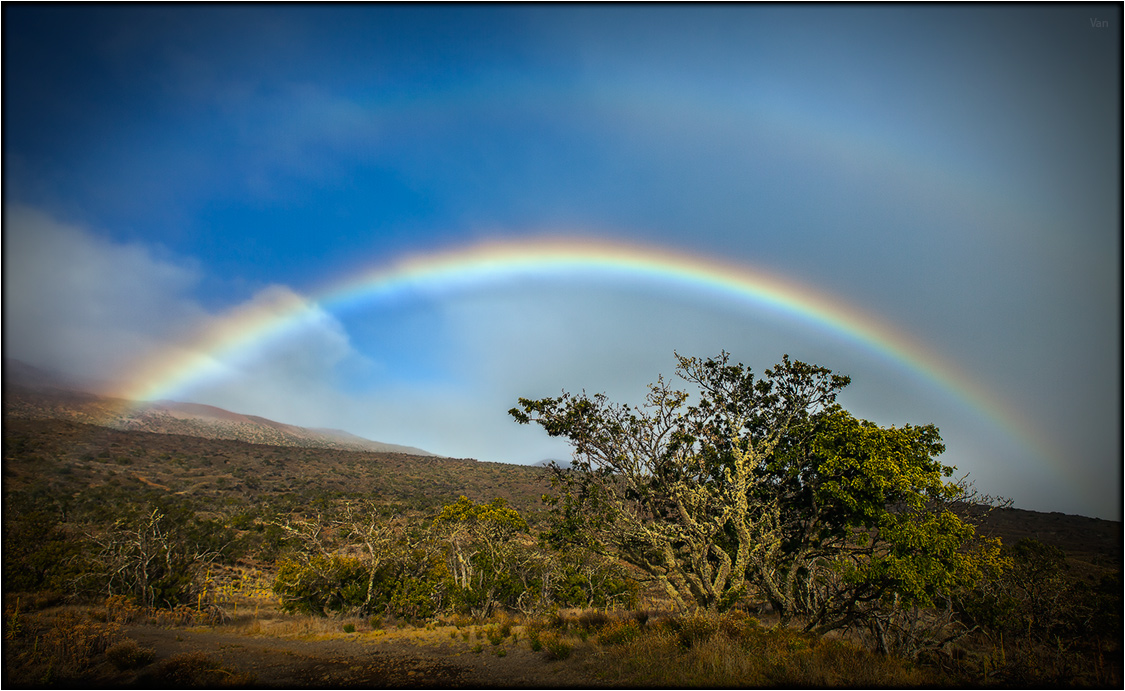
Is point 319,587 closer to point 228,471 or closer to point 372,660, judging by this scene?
point 372,660

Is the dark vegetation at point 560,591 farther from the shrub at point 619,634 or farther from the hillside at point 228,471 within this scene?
the hillside at point 228,471

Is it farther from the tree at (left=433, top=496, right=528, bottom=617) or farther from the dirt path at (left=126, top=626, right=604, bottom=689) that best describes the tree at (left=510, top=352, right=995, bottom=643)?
the tree at (left=433, top=496, right=528, bottom=617)

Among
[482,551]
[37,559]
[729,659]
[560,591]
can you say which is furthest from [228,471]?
[729,659]

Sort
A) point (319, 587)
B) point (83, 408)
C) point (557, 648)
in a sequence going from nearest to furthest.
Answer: point (557, 648) < point (319, 587) < point (83, 408)

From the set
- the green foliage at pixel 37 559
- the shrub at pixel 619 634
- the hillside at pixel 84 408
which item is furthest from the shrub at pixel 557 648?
the hillside at pixel 84 408

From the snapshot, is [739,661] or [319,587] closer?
[739,661]

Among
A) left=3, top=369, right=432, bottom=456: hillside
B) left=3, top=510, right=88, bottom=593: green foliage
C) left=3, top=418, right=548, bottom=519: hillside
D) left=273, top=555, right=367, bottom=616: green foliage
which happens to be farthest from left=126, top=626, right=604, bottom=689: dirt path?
left=3, top=369, right=432, bottom=456: hillside

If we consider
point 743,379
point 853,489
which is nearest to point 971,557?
point 853,489

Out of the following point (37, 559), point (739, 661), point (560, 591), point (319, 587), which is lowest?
point (37, 559)
